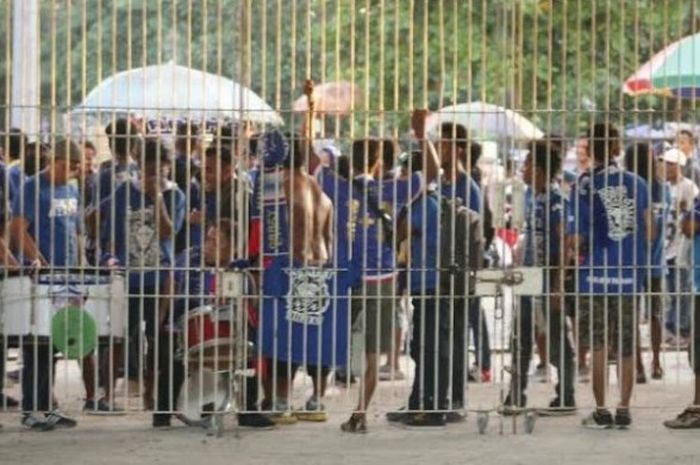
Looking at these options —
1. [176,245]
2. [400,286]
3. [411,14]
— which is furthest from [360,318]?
[411,14]

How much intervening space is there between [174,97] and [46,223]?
107 centimetres

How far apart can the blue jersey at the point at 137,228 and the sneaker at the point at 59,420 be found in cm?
95

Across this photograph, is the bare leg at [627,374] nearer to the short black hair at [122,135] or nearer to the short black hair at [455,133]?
the short black hair at [455,133]

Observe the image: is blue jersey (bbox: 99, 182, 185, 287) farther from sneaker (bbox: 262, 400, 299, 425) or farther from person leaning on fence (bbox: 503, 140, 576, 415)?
person leaning on fence (bbox: 503, 140, 576, 415)

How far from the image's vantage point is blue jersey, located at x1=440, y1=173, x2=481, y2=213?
427 inches

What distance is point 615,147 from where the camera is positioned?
1069 centimetres

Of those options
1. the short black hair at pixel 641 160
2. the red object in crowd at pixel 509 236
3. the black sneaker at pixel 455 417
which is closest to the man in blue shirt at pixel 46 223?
the black sneaker at pixel 455 417

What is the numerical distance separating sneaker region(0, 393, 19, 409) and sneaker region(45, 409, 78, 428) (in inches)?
14.2

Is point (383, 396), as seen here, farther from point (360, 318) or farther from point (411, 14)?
point (411, 14)

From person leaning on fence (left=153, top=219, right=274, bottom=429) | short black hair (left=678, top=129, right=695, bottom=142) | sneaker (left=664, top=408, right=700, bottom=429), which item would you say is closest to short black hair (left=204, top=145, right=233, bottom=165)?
person leaning on fence (left=153, top=219, right=274, bottom=429)

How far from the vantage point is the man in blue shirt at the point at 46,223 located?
1057cm

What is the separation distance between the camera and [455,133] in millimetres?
10578

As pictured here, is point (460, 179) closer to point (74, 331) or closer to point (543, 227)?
point (543, 227)

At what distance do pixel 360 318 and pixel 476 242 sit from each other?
0.84 m
